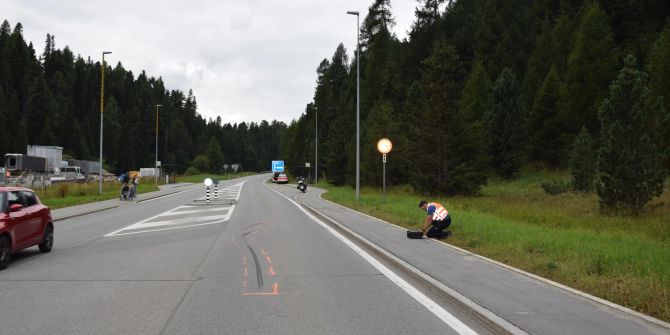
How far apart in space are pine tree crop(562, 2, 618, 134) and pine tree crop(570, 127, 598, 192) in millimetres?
17457

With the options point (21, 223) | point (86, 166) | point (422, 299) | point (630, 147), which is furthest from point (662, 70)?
point (86, 166)

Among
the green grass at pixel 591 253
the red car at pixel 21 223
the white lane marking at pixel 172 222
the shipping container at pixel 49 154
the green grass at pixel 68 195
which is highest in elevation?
the shipping container at pixel 49 154

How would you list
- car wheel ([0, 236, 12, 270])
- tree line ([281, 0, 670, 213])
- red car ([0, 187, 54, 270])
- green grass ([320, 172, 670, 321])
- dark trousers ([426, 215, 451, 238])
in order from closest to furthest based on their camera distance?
green grass ([320, 172, 670, 321]) < car wheel ([0, 236, 12, 270]) < red car ([0, 187, 54, 270]) < dark trousers ([426, 215, 451, 238]) < tree line ([281, 0, 670, 213])

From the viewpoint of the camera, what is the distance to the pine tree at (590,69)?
163 feet

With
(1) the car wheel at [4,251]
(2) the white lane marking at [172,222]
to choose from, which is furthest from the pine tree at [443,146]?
(1) the car wheel at [4,251]

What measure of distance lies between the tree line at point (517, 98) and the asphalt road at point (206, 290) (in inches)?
584

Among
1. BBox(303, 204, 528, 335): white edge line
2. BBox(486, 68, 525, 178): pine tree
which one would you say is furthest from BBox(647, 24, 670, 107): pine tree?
BBox(303, 204, 528, 335): white edge line

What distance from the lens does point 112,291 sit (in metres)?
7.54

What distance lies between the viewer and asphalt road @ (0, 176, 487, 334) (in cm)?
588

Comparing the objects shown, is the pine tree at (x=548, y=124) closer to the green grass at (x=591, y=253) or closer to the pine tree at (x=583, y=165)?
the pine tree at (x=583, y=165)

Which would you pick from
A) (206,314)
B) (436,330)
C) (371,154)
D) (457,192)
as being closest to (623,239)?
(436,330)

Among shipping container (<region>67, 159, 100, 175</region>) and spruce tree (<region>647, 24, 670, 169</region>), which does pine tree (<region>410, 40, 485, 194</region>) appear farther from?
shipping container (<region>67, 159, 100, 175</region>)

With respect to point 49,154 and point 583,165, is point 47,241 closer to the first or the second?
point 583,165

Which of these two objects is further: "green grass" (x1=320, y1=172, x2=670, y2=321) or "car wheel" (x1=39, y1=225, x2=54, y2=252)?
"car wheel" (x1=39, y1=225, x2=54, y2=252)
